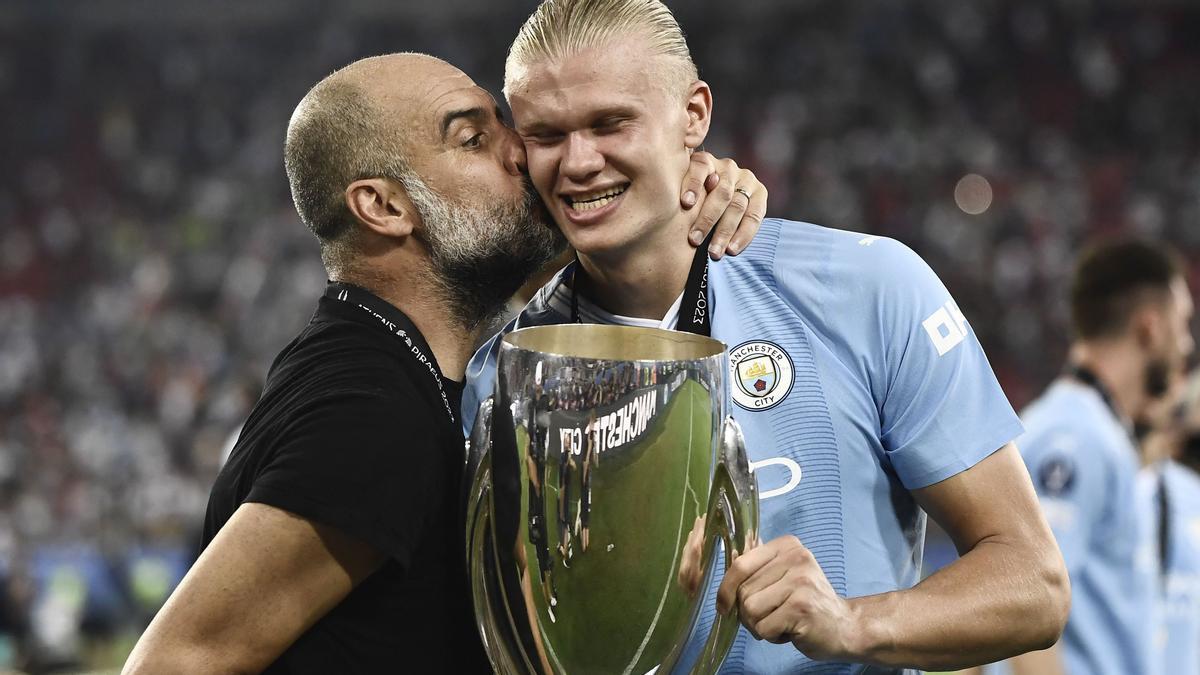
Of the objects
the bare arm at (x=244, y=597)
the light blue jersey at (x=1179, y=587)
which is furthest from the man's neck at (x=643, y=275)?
the light blue jersey at (x=1179, y=587)

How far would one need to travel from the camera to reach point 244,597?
198 cm

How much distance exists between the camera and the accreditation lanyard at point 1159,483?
4.39 metres

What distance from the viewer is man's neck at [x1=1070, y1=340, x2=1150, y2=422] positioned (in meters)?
4.50

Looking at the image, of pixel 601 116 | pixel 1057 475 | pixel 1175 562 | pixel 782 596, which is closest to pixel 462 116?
pixel 601 116

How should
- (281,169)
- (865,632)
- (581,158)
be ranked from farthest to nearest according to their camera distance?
(281,169), (581,158), (865,632)

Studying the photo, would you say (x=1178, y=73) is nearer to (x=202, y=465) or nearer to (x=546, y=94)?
(x=202, y=465)

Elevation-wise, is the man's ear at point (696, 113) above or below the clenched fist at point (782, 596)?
above

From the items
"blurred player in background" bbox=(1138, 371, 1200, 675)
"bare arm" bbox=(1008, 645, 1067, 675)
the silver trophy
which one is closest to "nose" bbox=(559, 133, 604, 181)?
the silver trophy

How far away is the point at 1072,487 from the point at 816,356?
7.38 ft

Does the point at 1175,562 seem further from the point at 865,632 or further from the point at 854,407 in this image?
the point at 865,632

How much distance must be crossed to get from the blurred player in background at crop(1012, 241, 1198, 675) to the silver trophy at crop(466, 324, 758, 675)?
265 cm

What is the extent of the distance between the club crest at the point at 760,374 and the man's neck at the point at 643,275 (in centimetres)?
23

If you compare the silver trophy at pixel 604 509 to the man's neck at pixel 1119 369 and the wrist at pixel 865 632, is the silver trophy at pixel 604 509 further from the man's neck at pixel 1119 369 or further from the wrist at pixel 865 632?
the man's neck at pixel 1119 369

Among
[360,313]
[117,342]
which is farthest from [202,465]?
[360,313]
